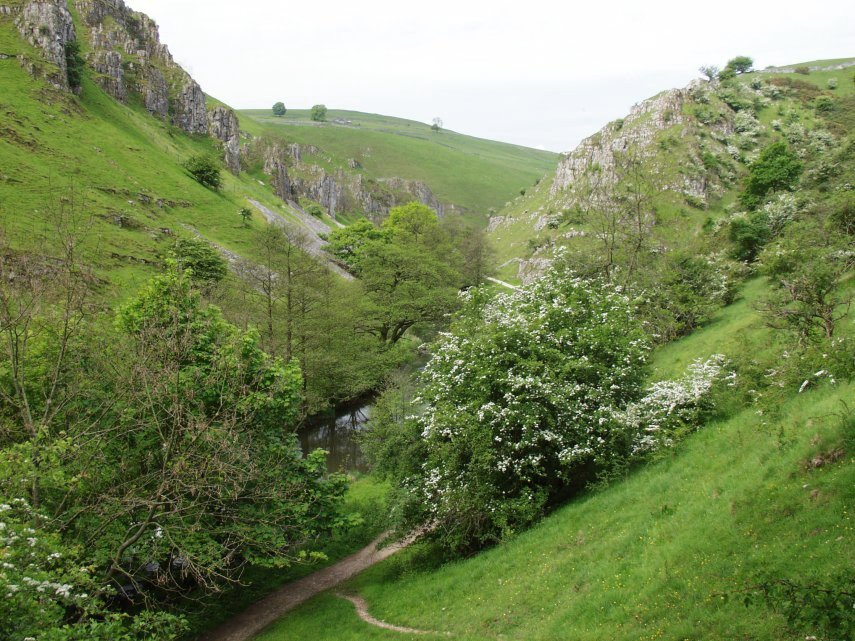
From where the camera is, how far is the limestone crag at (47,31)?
72.1 metres

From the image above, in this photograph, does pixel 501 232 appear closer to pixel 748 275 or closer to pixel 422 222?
pixel 422 222

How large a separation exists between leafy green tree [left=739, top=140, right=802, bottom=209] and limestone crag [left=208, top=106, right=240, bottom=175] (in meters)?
86.6

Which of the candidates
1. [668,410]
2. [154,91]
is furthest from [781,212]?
[154,91]

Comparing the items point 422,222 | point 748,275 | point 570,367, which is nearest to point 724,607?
point 570,367

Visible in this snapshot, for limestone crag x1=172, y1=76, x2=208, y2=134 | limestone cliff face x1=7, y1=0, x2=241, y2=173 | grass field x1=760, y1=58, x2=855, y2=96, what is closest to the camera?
limestone cliff face x1=7, y1=0, x2=241, y2=173

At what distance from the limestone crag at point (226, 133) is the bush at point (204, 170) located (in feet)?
71.2

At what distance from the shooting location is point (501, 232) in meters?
113

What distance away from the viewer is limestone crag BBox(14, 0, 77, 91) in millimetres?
72062

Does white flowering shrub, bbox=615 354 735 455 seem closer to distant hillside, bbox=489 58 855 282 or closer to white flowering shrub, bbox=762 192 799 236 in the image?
white flowering shrub, bbox=762 192 799 236

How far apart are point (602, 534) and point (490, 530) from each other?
5.09 metres

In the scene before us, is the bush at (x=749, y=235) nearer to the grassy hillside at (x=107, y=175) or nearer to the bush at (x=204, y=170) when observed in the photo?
the grassy hillside at (x=107, y=175)

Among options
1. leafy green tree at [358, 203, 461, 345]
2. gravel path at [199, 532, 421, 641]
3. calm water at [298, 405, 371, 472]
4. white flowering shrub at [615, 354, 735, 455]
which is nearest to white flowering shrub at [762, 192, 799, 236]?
white flowering shrub at [615, 354, 735, 455]

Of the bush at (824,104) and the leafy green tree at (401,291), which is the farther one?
the bush at (824,104)

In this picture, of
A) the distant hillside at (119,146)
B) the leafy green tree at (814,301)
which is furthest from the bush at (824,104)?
the distant hillside at (119,146)
